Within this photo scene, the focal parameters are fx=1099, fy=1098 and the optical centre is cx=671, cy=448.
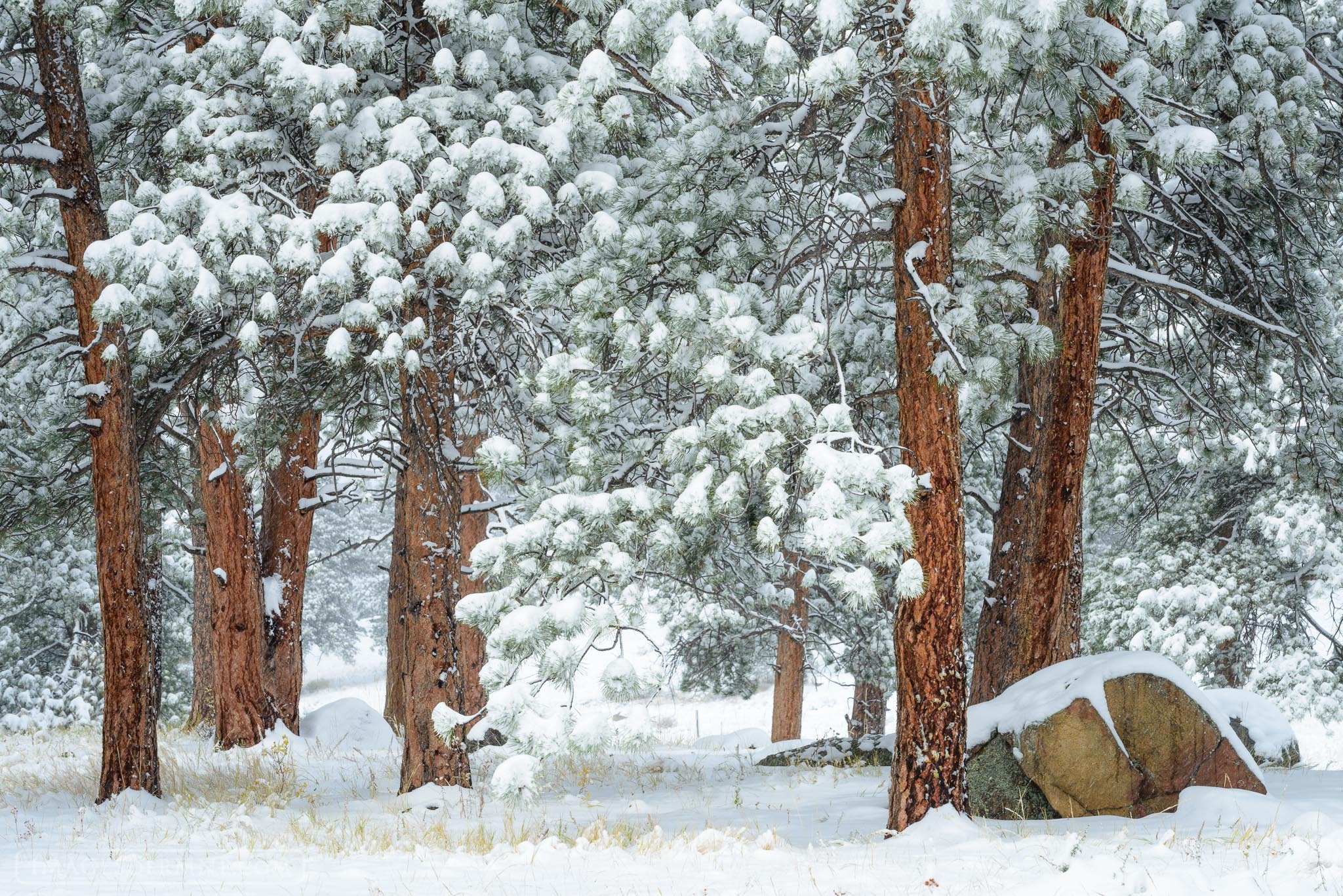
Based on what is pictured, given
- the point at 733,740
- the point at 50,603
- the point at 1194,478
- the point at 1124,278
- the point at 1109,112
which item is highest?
the point at 1109,112

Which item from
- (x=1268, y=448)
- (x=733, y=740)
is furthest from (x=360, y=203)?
(x=1268, y=448)

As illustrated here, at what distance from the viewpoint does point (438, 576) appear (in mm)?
8359

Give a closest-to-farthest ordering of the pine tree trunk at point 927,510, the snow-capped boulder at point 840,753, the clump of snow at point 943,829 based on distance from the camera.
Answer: the clump of snow at point 943,829
the pine tree trunk at point 927,510
the snow-capped boulder at point 840,753

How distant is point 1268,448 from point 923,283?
33.2 feet

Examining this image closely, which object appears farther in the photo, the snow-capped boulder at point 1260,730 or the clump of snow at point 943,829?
the snow-capped boulder at point 1260,730

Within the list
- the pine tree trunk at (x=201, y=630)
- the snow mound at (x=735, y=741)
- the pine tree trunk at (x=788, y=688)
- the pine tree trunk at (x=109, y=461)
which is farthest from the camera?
the pine tree trunk at (x=788, y=688)

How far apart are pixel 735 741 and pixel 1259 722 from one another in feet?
22.4

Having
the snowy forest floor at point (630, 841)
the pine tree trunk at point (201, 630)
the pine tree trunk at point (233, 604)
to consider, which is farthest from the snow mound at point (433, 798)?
the pine tree trunk at point (201, 630)

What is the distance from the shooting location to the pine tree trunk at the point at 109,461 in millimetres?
8438

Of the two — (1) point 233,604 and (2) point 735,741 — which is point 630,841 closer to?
(1) point 233,604

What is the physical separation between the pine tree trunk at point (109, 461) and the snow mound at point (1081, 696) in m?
6.25

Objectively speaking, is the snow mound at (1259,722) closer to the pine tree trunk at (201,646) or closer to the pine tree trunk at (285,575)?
the pine tree trunk at (285,575)

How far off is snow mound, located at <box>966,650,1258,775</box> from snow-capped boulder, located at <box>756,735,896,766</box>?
2604mm

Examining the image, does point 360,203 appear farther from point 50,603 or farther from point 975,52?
point 50,603
